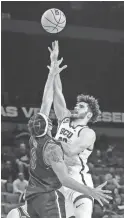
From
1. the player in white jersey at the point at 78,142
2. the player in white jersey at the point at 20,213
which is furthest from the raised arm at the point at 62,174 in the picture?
the player in white jersey at the point at 78,142

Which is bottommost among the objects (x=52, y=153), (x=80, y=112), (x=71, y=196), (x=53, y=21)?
(x=71, y=196)

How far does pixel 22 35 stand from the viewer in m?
15.1

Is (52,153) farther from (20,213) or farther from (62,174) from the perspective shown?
(20,213)

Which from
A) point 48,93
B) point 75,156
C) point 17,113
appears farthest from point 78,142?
point 17,113

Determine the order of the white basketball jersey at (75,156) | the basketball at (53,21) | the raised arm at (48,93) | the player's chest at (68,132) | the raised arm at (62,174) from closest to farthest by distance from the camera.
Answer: the raised arm at (62,174), the raised arm at (48,93), the white basketball jersey at (75,156), the player's chest at (68,132), the basketball at (53,21)

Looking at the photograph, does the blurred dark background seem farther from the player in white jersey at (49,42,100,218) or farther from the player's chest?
the player's chest

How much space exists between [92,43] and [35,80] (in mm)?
2020

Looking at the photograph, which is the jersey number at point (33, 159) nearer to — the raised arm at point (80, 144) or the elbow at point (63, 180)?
the elbow at point (63, 180)

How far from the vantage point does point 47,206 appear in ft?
15.6

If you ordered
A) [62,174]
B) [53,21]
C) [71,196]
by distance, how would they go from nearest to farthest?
[62,174], [71,196], [53,21]

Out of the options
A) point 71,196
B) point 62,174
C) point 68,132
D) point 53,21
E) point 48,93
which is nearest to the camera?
point 62,174

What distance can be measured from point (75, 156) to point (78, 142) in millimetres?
253

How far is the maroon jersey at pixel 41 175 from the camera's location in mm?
4855

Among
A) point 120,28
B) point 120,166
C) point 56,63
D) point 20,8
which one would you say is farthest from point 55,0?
point 56,63
